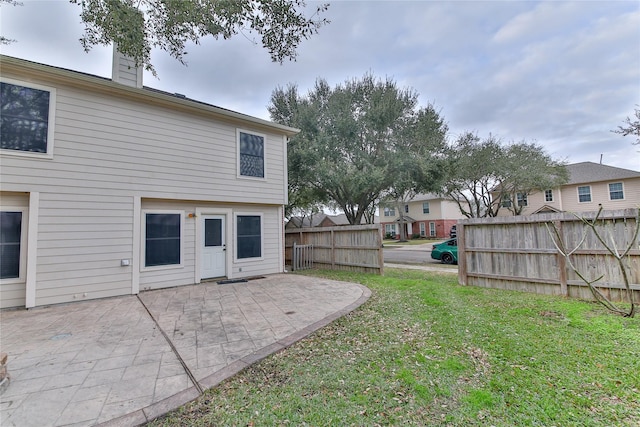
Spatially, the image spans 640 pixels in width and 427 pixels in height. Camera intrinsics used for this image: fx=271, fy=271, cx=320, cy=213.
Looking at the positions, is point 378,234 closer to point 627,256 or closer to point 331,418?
point 627,256

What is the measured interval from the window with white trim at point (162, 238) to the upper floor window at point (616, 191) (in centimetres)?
2821

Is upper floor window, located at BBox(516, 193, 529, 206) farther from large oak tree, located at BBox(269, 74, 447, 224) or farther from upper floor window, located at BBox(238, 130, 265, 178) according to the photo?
upper floor window, located at BBox(238, 130, 265, 178)

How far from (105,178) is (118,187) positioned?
1.00 feet

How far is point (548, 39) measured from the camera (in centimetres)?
825

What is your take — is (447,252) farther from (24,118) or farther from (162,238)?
(24,118)

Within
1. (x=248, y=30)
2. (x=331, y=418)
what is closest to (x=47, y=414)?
(x=331, y=418)

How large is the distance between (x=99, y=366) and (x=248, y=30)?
4.78 m

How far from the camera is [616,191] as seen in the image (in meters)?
19.8

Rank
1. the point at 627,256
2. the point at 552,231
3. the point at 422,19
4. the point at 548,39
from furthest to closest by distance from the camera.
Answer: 1. the point at 548,39
2. the point at 422,19
3. the point at 552,231
4. the point at 627,256

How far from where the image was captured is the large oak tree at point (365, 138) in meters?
13.2

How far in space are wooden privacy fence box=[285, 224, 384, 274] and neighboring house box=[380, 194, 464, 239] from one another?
19.9 meters

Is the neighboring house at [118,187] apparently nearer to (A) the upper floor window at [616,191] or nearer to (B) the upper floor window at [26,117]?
(B) the upper floor window at [26,117]

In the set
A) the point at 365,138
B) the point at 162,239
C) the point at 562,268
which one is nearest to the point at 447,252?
the point at 562,268

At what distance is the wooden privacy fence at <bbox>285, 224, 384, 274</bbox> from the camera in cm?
855
